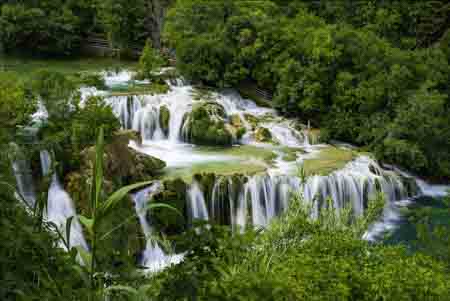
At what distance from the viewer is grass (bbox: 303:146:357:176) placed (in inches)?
604

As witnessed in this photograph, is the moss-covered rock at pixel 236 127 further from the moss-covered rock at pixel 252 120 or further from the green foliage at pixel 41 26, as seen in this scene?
the green foliage at pixel 41 26

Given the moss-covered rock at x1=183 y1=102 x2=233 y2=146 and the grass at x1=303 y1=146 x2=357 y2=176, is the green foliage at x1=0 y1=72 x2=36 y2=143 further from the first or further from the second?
the grass at x1=303 y1=146 x2=357 y2=176

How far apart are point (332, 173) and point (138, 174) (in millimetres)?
5780

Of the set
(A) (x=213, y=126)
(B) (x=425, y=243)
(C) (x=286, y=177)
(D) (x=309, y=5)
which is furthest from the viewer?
(D) (x=309, y=5)

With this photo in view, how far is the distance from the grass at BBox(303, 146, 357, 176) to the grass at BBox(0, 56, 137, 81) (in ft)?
35.9

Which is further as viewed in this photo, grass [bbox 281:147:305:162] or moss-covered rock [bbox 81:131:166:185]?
grass [bbox 281:147:305:162]

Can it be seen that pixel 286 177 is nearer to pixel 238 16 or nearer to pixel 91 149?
pixel 91 149

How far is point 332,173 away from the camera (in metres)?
15.3

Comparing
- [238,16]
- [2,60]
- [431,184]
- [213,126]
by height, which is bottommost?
[431,184]

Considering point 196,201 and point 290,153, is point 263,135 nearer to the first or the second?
point 290,153

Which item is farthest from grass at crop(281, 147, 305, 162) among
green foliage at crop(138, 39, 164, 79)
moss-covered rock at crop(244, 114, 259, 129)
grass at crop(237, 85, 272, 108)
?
green foliage at crop(138, 39, 164, 79)

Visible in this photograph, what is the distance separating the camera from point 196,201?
13.6m

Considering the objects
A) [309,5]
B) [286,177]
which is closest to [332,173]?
[286,177]

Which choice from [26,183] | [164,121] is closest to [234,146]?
[164,121]
